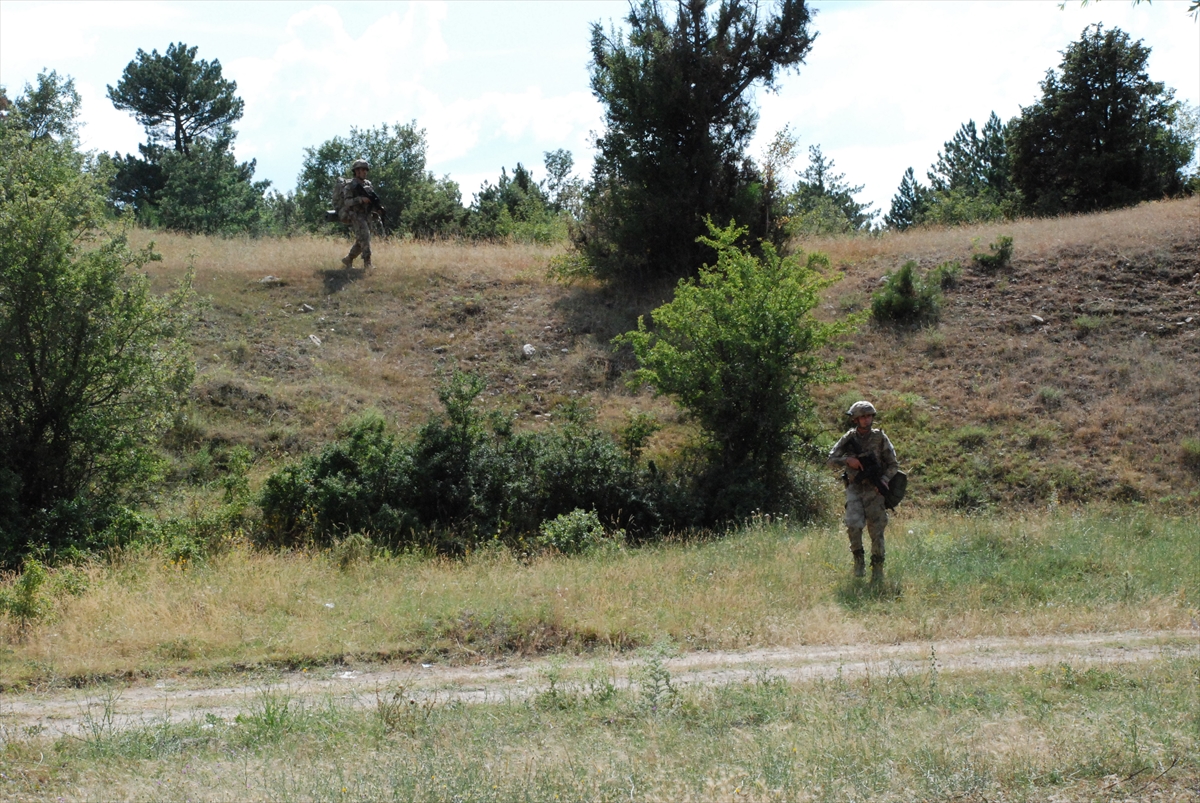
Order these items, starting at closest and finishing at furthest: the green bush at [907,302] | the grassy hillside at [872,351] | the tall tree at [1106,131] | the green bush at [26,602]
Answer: the green bush at [26,602] → the grassy hillside at [872,351] → the green bush at [907,302] → the tall tree at [1106,131]

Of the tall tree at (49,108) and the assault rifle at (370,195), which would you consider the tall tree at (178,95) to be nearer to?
the tall tree at (49,108)

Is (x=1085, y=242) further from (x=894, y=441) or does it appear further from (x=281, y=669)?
(x=281, y=669)

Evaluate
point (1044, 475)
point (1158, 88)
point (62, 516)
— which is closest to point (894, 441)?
point (1044, 475)

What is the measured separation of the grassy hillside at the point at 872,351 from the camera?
1620 centimetres

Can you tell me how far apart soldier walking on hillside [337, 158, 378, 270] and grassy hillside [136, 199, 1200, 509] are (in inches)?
29.9

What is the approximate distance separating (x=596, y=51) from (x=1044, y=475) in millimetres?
14160

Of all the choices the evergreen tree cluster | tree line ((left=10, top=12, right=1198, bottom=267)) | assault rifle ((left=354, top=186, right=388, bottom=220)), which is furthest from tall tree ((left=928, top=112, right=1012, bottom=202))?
assault rifle ((left=354, top=186, right=388, bottom=220))

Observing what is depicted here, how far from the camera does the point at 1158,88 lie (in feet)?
104

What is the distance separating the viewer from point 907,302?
2042cm

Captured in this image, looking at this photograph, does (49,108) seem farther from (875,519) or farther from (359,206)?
(875,519)

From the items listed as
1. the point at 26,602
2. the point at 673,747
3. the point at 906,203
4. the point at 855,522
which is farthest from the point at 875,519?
the point at 906,203

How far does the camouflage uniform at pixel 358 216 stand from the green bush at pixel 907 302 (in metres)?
11.4

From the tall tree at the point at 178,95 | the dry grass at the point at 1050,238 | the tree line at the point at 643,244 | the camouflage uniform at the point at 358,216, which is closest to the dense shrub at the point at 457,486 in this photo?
the tree line at the point at 643,244

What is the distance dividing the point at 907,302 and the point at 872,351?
1650mm
